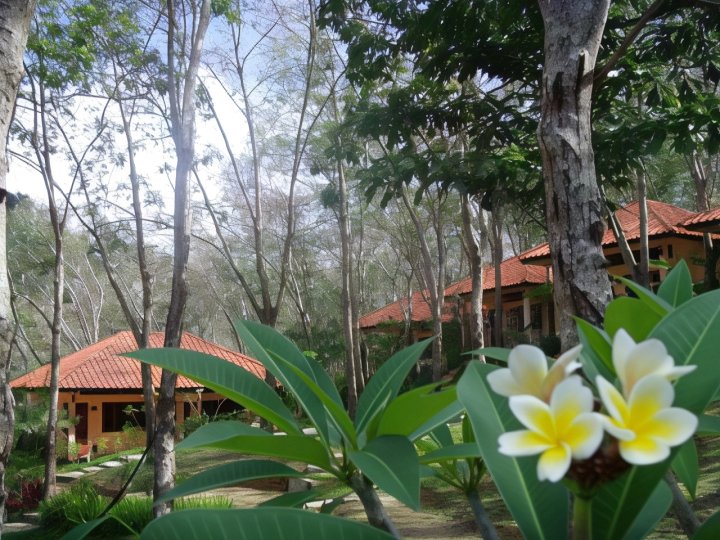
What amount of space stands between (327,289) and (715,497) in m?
26.8

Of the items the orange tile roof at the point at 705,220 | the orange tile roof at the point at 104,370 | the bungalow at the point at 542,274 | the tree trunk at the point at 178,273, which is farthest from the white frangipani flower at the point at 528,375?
the orange tile roof at the point at 104,370

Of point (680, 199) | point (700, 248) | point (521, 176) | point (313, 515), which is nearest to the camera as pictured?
point (313, 515)

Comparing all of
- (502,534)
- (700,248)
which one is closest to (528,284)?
(700,248)

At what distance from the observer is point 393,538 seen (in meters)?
0.60

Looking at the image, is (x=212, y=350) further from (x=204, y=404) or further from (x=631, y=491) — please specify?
(x=631, y=491)

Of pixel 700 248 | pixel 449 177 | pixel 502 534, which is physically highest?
pixel 700 248

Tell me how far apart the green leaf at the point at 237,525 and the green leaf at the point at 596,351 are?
1.02ft

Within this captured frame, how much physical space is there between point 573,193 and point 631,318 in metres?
1.73

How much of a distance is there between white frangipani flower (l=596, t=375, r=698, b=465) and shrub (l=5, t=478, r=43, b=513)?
14.6m

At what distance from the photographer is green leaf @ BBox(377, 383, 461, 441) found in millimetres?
→ 862

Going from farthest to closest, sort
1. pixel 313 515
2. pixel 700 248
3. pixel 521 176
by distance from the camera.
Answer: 1. pixel 700 248
2. pixel 521 176
3. pixel 313 515

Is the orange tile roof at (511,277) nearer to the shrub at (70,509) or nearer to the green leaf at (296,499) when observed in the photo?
the shrub at (70,509)

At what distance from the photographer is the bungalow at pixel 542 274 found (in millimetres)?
17578

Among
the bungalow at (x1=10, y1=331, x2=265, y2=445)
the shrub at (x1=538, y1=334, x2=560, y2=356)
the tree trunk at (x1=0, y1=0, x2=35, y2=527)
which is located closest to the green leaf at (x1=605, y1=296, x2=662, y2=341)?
the tree trunk at (x1=0, y1=0, x2=35, y2=527)
